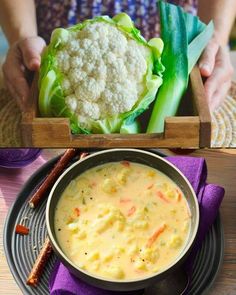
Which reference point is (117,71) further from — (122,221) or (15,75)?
(122,221)

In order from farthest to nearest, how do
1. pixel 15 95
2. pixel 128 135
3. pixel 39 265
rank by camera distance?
pixel 15 95 < pixel 128 135 < pixel 39 265

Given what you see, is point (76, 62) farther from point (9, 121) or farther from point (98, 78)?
point (9, 121)

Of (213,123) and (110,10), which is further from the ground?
(110,10)

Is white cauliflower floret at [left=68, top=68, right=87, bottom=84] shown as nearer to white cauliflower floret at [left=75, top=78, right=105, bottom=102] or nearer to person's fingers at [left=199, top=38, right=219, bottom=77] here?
white cauliflower floret at [left=75, top=78, right=105, bottom=102]

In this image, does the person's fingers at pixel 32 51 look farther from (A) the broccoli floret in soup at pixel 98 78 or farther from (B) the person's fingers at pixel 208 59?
(B) the person's fingers at pixel 208 59

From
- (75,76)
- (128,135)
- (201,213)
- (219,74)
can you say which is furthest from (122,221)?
(219,74)

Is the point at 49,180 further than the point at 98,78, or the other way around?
the point at 98,78

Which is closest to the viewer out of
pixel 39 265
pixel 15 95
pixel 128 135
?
pixel 39 265
